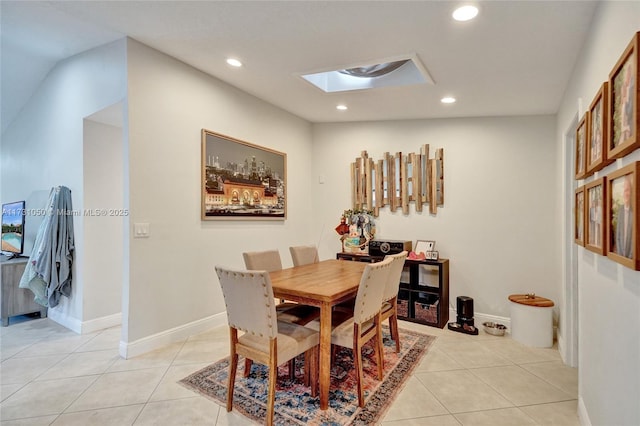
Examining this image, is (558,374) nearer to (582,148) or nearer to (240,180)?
(582,148)

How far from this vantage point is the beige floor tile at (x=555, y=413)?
1902 mm

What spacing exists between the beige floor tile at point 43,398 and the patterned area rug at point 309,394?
70 cm

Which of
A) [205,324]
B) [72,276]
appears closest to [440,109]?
[205,324]

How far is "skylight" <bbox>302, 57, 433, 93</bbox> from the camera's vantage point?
3.09 metres

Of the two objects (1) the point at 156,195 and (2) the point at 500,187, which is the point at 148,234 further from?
(2) the point at 500,187

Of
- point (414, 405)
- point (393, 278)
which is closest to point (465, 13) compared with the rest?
point (393, 278)

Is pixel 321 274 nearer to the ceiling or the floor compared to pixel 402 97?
nearer to the floor

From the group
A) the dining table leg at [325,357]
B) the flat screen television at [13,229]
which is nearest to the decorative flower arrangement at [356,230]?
the dining table leg at [325,357]

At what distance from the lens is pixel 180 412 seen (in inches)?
77.3

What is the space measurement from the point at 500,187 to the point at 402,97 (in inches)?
63.3

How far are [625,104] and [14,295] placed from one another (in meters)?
5.29

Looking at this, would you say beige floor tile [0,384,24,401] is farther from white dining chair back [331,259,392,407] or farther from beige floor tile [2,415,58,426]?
white dining chair back [331,259,392,407]

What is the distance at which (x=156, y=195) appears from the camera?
9.34ft

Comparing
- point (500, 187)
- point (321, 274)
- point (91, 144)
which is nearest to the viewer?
point (321, 274)
